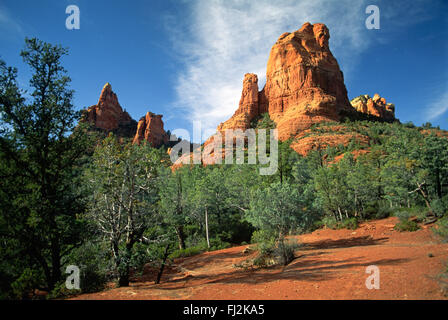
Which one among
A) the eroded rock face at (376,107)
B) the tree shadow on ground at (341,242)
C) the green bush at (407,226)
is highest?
the eroded rock face at (376,107)

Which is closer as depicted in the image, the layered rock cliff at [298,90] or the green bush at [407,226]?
the green bush at [407,226]

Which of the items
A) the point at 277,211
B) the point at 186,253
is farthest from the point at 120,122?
the point at 277,211

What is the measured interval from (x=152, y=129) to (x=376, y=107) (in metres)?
113

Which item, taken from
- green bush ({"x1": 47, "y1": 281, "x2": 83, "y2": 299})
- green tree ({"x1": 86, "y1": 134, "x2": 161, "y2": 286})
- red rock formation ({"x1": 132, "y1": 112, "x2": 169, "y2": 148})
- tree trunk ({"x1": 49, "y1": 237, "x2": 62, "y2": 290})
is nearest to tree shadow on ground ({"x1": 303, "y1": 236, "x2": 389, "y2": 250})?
green tree ({"x1": 86, "y1": 134, "x2": 161, "y2": 286})

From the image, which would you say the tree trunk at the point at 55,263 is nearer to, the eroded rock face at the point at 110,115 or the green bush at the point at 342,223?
the green bush at the point at 342,223

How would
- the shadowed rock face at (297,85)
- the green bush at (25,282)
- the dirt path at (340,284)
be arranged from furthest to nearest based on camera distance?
the shadowed rock face at (297,85)
the green bush at (25,282)
the dirt path at (340,284)

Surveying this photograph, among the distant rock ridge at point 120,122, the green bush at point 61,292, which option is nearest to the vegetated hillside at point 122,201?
the green bush at point 61,292

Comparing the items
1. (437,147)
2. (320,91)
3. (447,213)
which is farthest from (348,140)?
(447,213)

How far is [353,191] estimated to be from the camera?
2519cm

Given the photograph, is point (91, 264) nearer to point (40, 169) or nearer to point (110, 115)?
point (40, 169)

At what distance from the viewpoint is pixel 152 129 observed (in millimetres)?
90250

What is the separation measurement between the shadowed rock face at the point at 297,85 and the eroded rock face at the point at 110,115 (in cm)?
4443

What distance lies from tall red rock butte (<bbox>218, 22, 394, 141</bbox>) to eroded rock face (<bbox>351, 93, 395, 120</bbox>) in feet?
123

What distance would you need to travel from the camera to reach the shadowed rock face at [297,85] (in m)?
68.9
